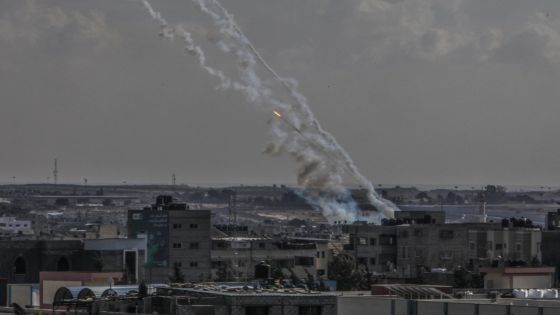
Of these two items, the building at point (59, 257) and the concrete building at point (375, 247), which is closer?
the building at point (59, 257)

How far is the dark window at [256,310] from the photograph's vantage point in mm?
56812

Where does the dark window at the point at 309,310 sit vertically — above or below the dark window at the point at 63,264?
above

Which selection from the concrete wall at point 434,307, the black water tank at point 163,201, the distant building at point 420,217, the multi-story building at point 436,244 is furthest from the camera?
the distant building at point 420,217

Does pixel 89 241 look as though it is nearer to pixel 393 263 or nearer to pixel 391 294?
pixel 393 263

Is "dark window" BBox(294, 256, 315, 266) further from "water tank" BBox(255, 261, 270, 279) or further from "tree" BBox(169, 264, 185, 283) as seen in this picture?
"water tank" BBox(255, 261, 270, 279)

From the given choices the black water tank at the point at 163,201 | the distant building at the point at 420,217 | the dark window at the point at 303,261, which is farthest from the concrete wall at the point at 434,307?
the distant building at the point at 420,217

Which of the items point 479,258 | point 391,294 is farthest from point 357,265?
point 391,294

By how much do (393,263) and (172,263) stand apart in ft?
53.4

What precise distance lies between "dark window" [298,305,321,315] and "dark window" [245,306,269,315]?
2.95 feet

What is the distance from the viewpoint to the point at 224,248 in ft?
465

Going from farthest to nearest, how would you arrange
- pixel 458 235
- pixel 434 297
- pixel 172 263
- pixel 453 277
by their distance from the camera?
pixel 458 235, pixel 172 263, pixel 453 277, pixel 434 297

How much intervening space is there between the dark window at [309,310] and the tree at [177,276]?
2109 inches

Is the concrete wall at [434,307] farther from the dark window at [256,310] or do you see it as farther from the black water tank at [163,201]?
the black water tank at [163,201]

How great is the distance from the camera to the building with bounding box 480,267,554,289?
103m
